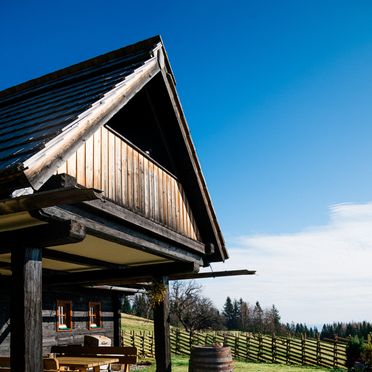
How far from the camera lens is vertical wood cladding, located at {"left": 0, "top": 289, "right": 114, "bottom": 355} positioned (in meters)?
11.4

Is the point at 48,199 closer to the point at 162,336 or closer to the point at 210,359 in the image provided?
the point at 162,336

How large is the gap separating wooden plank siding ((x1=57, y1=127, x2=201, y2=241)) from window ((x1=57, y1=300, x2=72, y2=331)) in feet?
23.2

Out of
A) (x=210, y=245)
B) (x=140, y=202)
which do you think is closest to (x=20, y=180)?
(x=140, y=202)

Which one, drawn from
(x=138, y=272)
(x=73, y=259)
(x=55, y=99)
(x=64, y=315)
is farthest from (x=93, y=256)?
(x=64, y=315)

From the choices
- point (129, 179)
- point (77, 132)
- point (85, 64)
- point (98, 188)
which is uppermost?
point (85, 64)

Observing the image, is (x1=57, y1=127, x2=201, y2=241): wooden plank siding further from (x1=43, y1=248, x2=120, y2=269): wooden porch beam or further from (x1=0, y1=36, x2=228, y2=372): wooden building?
(x1=43, y1=248, x2=120, y2=269): wooden porch beam

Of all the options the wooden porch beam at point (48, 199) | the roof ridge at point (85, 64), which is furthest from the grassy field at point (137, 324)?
the wooden porch beam at point (48, 199)

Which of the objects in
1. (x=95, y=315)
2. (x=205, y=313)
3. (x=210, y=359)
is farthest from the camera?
(x=205, y=313)

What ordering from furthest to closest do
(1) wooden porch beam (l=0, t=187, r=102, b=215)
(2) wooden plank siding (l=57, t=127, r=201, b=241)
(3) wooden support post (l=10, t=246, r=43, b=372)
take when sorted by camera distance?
(2) wooden plank siding (l=57, t=127, r=201, b=241) < (3) wooden support post (l=10, t=246, r=43, b=372) < (1) wooden porch beam (l=0, t=187, r=102, b=215)

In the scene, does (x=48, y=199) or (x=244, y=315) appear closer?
(x=48, y=199)

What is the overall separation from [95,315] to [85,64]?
34.4 feet

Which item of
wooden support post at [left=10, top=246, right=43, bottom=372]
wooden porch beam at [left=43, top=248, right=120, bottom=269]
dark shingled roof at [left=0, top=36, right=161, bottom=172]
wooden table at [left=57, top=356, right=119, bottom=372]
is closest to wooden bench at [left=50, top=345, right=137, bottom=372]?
wooden table at [left=57, top=356, right=119, bottom=372]

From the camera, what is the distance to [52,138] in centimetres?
443

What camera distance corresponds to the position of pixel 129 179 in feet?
21.1
